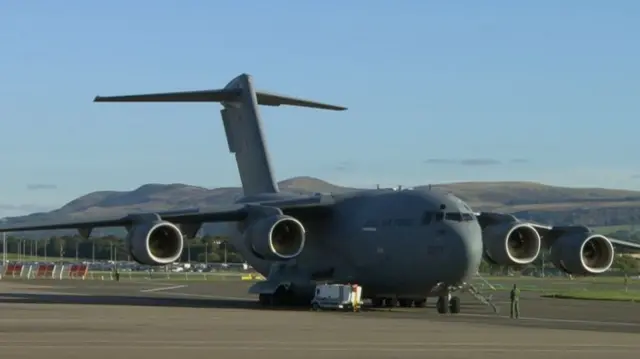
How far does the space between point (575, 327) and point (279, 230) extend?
450 inches

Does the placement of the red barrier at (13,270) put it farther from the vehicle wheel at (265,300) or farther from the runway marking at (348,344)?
the runway marking at (348,344)

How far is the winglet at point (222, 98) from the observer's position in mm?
44031

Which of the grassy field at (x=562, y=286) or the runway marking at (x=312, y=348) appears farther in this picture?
the grassy field at (x=562, y=286)

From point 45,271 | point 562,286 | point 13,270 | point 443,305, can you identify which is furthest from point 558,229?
point 13,270

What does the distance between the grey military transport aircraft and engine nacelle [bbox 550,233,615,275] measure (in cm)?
3

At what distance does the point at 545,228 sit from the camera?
42688mm

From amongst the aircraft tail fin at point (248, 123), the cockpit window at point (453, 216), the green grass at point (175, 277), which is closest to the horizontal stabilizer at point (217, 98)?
the aircraft tail fin at point (248, 123)

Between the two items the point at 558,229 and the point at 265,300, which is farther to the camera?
the point at 558,229

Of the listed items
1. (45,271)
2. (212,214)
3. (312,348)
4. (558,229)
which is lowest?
(312,348)

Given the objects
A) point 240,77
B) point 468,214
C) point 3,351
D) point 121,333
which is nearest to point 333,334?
point 121,333

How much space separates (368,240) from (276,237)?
8.75ft

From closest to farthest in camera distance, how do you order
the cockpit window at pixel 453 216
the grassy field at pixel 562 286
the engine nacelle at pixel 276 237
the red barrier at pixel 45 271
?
the cockpit window at pixel 453 216 → the engine nacelle at pixel 276 237 → the grassy field at pixel 562 286 → the red barrier at pixel 45 271

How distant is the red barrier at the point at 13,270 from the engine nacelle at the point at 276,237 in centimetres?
5433

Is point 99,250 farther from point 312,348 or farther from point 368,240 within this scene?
point 312,348
